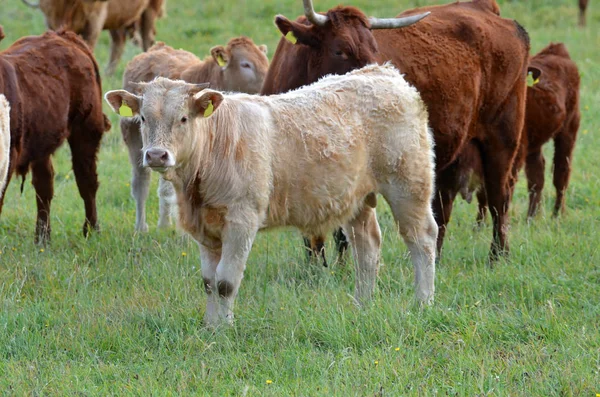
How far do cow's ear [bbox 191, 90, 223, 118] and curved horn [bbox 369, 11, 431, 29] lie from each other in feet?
7.73

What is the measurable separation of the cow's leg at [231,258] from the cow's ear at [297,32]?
2.13 meters

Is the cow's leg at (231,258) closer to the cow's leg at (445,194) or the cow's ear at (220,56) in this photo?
the cow's leg at (445,194)

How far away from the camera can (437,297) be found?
622 cm

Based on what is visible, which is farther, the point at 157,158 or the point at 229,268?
the point at 229,268

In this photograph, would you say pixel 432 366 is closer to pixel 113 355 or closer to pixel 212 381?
pixel 212 381

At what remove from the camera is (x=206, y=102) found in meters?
5.40

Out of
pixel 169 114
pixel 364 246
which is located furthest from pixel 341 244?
pixel 169 114

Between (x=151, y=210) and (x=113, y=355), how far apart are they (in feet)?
14.6

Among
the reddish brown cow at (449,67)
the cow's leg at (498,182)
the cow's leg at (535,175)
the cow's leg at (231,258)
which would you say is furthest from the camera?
the cow's leg at (535,175)

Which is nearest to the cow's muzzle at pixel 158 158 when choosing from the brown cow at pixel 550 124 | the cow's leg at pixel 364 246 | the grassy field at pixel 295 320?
the grassy field at pixel 295 320

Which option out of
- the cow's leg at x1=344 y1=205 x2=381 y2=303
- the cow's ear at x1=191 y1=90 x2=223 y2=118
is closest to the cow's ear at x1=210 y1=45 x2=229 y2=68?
the cow's leg at x1=344 y1=205 x2=381 y2=303

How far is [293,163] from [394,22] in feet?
6.96

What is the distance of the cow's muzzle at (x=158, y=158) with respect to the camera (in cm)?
511

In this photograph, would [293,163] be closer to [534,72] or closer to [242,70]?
[534,72]
